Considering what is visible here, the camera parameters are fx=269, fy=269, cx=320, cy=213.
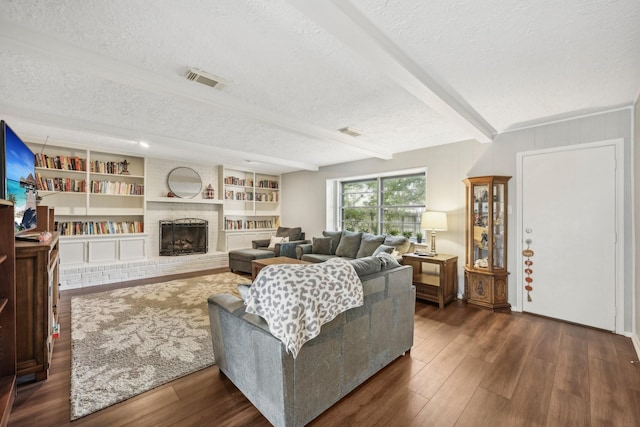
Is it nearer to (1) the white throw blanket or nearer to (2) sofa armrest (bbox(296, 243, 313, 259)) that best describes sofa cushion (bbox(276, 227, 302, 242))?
(2) sofa armrest (bbox(296, 243, 313, 259))

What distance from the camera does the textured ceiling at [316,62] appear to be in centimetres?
151

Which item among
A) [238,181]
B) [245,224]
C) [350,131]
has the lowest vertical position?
[245,224]

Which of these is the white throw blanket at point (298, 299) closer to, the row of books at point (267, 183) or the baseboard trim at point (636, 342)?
the baseboard trim at point (636, 342)

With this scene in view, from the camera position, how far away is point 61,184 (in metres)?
4.36

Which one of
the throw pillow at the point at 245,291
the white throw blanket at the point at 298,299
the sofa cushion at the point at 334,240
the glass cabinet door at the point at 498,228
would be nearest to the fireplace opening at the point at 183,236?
the sofa cushion at the point at 334,240

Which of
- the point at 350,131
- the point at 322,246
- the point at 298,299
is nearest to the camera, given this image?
the point at 298,299

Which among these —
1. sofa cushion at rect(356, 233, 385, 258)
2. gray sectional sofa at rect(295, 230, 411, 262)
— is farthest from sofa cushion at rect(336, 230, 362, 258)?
sofa cushion at rect(356, 233, 385, 258)

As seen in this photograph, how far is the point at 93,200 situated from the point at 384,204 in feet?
17.6

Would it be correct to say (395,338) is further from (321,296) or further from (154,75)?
(154,75)

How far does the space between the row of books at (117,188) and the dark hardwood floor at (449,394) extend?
117 inches

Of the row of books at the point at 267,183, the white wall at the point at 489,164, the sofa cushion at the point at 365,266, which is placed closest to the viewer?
the sofa cushion at the point at 365,266

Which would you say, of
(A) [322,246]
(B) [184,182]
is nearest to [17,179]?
(B) [184,182]

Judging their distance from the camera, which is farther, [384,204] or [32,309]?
A: [384,204]

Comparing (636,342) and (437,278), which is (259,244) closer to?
(437,278)
